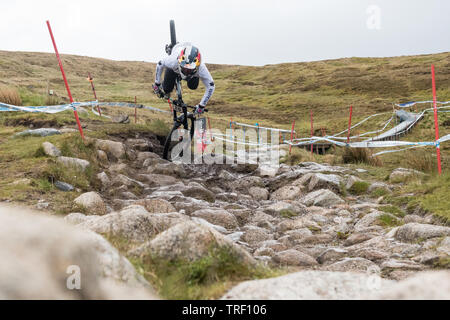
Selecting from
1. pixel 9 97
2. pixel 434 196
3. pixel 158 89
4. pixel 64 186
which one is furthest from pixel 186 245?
pixel 9 97

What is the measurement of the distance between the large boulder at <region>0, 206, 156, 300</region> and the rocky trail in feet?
0.04

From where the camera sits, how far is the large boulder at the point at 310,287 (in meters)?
2.73

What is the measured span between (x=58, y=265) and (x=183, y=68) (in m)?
8.21

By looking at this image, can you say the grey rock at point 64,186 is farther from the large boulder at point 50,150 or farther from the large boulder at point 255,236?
the large boulder at point 255,236

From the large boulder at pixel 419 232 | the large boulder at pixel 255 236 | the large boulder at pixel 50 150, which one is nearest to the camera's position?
the large boulder at pixel 419 232

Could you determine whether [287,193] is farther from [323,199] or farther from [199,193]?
[199,193]

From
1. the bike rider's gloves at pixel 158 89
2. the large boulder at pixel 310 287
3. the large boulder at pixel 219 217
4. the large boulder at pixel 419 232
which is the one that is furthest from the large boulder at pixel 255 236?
the bike rider's gloves at pixel 158 89

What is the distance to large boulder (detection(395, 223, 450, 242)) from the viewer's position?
19.0ft

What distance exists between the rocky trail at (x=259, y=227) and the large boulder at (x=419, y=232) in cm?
1

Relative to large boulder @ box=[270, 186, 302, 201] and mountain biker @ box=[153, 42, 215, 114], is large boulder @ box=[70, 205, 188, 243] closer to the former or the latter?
large boulder @ box=[270, 186, 302, 201]

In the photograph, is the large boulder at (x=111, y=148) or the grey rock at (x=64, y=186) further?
the large boulder at (x=111, y=148)

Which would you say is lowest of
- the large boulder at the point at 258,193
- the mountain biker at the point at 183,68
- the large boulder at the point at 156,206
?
the large boulder at the point at 258,193
